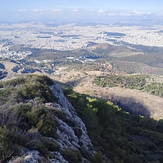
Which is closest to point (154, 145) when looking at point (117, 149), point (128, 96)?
point (117, 149)

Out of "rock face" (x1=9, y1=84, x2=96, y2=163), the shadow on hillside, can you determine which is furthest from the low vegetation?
"rock face" (x1=9, y1=84, x2=96, y2=163)

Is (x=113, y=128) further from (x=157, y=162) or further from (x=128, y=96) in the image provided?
(x=128, y=96)

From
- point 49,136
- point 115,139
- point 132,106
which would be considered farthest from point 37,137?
point 132,106

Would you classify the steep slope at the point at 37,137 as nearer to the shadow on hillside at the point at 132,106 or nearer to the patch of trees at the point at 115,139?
the patch of trees at the point at 115,139

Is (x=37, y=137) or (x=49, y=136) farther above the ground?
(x=37, y=137)

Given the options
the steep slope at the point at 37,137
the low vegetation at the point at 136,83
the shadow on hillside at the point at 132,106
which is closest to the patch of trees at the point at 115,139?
the steep slope at the point at 37,137

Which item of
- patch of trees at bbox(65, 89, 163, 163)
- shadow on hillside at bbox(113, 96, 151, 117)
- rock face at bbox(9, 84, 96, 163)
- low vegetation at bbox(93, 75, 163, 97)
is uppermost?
rock face at bbox(9, 84, 96, 163)

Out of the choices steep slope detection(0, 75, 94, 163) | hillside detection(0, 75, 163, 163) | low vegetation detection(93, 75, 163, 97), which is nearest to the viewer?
steep slope detection(0, 75, 94, 163)

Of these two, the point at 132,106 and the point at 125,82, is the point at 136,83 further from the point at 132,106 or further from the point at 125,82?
the point at 132,106

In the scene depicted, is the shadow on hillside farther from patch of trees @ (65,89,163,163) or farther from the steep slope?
the steep slope
